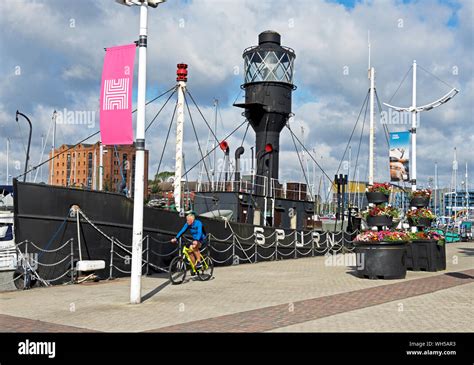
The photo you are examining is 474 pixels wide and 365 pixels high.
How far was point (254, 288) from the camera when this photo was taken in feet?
42.2

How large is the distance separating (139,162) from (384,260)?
7346 mm

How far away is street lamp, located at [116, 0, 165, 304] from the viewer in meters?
10.3

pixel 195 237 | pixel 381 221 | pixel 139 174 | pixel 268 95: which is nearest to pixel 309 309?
pixel 139 174

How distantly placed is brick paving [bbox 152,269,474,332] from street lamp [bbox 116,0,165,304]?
2231 millimetres

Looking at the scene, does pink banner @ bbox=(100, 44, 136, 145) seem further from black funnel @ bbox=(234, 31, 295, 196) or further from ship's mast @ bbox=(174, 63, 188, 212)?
black funnel @ bbox=(234, 31, 295, 196)

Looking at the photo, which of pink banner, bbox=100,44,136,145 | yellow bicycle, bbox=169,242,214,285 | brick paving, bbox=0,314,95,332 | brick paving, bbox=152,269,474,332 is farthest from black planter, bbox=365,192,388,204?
brick paving, bbox=0,314,95,332

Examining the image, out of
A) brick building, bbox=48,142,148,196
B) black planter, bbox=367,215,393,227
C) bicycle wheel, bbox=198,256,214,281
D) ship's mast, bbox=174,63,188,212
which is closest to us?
bicycle wheel, bbox=198,256,214,281

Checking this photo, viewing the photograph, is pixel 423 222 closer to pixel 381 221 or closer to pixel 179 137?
pixel 381 221

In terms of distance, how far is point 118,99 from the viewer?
34.8ft
